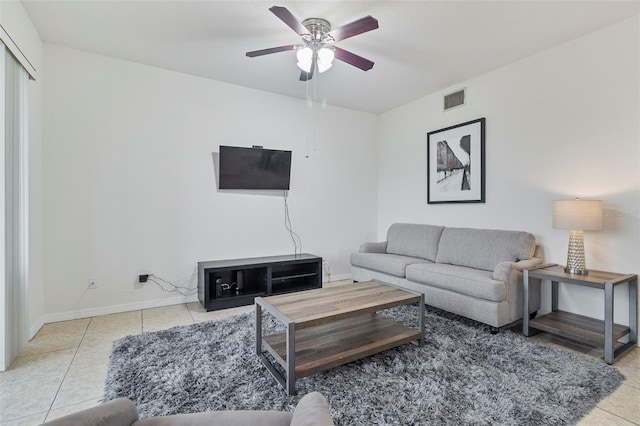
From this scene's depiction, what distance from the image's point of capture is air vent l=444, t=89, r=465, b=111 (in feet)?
12.6

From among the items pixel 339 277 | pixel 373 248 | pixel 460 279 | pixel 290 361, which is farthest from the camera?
pixel 339 277

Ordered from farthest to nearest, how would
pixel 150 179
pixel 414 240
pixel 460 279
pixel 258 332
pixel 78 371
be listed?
pixel 414 240 → pixel 150 179 → pixel 460 279 → pixel 258 332 → pixel 78 371

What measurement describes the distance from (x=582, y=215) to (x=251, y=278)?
334 centimetres

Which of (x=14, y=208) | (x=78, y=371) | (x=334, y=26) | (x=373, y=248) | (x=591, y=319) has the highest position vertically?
(x=334, y=26)

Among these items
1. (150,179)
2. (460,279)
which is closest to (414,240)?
(460,279)

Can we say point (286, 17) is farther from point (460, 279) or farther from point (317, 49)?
point (460, 279)

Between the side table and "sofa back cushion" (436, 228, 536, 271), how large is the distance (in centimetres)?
28

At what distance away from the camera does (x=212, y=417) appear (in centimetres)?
99

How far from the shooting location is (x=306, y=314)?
77.6 inches

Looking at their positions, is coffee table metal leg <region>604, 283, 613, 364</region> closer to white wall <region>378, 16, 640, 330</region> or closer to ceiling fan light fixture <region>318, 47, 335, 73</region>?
white wall <region>378, 16, 640, 330</region>

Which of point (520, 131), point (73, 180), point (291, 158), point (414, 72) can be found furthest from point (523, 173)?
point (73, 180)

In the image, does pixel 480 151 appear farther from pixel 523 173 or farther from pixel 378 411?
pixel 378 411

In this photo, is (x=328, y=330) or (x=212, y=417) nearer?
(x=212, y=417)

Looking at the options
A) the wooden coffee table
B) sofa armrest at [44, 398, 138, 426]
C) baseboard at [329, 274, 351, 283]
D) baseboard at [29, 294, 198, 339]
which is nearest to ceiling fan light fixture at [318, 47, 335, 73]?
the wooden coffee table
